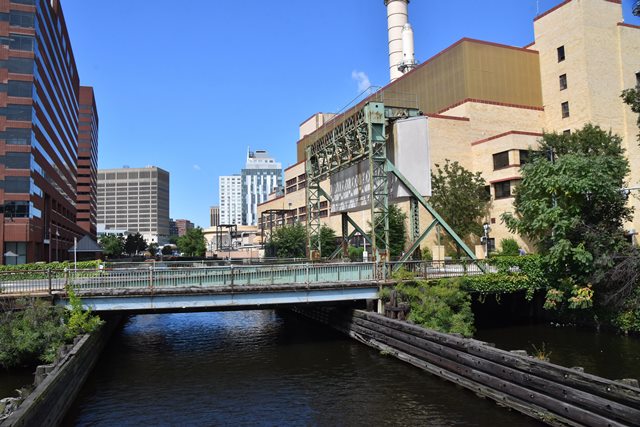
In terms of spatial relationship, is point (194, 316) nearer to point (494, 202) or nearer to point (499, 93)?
point (494, 202)

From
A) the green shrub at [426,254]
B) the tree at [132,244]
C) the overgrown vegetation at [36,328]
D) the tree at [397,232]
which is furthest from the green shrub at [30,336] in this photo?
the tree at [132,244]

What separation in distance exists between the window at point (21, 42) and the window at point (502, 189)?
57.9 meters

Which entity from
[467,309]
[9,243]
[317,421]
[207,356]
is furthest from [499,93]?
[9,243]

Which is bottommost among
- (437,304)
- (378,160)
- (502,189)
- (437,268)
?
(437,304)

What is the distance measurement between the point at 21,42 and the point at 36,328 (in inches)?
2256

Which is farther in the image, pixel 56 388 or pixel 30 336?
pixel 30 336

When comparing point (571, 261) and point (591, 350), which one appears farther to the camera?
point (571, 261)

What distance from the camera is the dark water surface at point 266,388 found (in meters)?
13.1

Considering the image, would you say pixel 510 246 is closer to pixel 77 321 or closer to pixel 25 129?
pixel 77 321

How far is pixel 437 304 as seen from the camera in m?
20.8

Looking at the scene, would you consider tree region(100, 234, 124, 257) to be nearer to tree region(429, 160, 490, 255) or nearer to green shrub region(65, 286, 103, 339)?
tree region(429, 160, 490, 255)

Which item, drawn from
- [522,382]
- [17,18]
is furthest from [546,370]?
[17,18]

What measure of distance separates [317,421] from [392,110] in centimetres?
2033

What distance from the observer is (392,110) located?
29.0 meters
